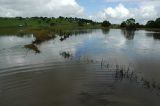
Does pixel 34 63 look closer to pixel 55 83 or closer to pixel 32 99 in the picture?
pixel 55 83

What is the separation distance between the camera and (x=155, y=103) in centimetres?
1712

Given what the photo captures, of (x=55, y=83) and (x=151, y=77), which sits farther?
(x=151, y=77)

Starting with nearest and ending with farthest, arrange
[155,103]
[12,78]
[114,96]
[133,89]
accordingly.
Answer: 1. [155,103]
2. [114,96]
3. [133,89]
4. [12,78]

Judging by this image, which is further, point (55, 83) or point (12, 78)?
point (12, 78)

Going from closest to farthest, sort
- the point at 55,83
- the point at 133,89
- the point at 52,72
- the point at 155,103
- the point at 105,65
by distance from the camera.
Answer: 1. the point at 155,103
2. the point at 133,89
3. the point at 55,83
4. the point at 52,72
5. the point at 105,65

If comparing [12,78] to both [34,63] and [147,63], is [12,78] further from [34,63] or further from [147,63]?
[147,63]

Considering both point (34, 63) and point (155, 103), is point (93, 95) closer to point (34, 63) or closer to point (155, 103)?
point (155, 103)

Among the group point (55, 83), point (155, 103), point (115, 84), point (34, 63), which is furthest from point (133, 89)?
point (34, 63)

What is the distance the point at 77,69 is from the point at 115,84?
6808 mm

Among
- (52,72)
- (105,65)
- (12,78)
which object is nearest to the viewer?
(12,78)

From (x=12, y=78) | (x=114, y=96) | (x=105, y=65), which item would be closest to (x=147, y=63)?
(x=105, y=65)

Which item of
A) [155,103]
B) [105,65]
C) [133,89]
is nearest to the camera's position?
[155,103]

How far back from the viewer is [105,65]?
29.2 m

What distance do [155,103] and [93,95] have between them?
14.9 feet
